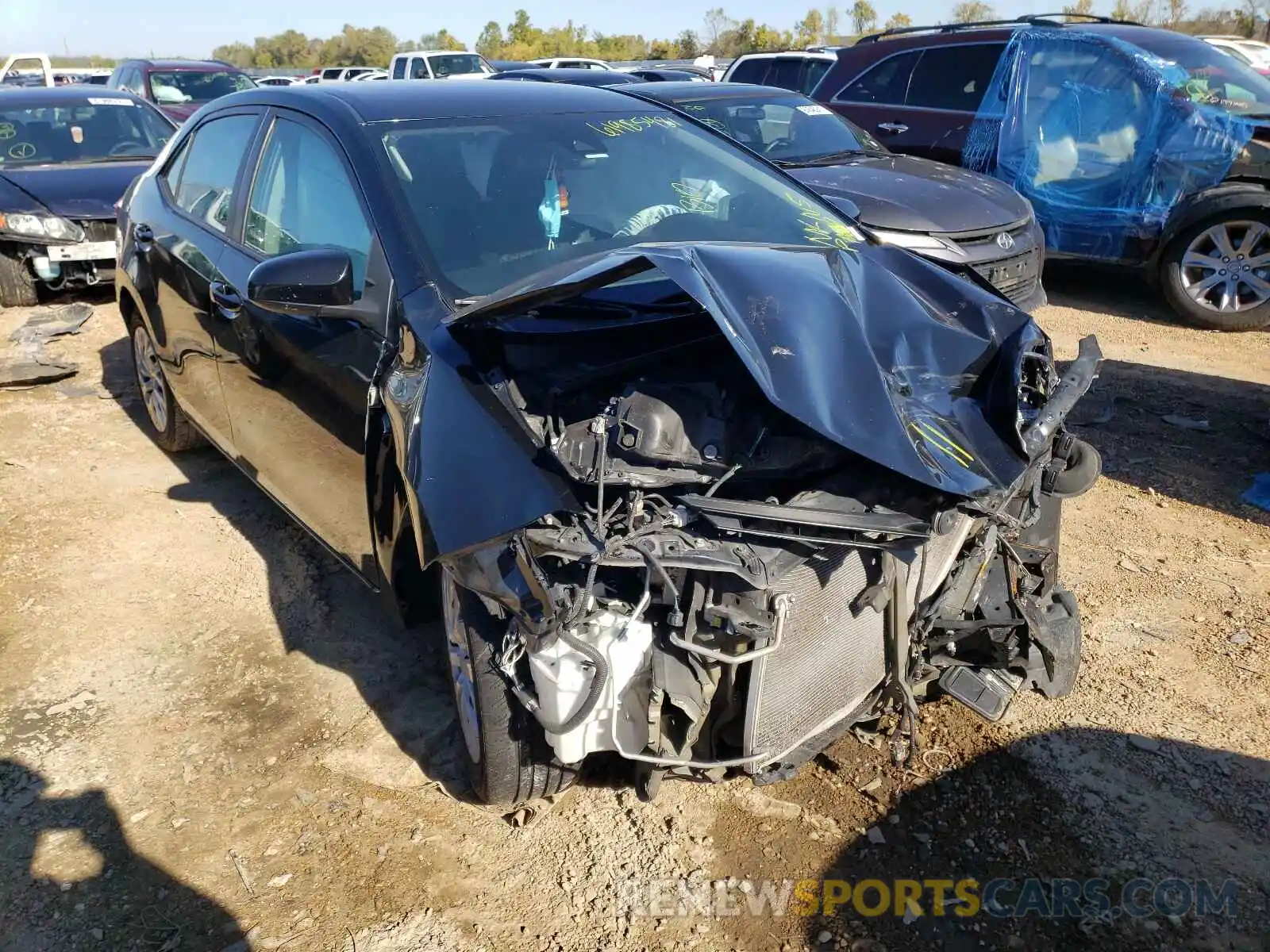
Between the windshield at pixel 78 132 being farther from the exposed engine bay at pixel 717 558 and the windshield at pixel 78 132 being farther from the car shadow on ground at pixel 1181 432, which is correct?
the car shadow on ground at pixel 1181 432

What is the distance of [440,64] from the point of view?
1862cm

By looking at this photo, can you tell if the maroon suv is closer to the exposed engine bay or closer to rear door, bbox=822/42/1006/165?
rear door, bbox=822/42/1006/165

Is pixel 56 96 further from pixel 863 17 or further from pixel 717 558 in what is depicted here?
pixel 863 17

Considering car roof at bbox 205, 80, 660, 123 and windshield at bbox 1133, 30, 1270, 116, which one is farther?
windshield at bbox 1133, 30, 1270, 116

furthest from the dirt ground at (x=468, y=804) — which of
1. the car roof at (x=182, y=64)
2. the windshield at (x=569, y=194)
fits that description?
the car roof at (x=182, y=64)

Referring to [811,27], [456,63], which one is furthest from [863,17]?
[456,63]

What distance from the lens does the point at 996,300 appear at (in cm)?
281

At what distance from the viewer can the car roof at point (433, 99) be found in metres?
3.11

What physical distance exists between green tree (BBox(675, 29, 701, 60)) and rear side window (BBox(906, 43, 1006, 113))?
36.9 metres

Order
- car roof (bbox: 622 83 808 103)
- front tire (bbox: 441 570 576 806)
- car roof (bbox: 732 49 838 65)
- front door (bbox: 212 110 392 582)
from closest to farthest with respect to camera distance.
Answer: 1. front tire (bbox: 441 570 576 806)
2. front door (bbox: 212 110 392 582)
3. car roof (bbox: 622 83 808 103)
4. car roof (bbox: 732 49 838 65)

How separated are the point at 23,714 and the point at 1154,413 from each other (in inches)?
211

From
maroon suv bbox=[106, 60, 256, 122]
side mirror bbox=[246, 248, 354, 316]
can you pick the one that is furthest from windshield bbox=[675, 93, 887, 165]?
maroon suv bbox=[106, 60, 256, 122]

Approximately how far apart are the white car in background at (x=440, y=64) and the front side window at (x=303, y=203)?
16.2 m

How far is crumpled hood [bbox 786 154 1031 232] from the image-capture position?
605 centimetres
